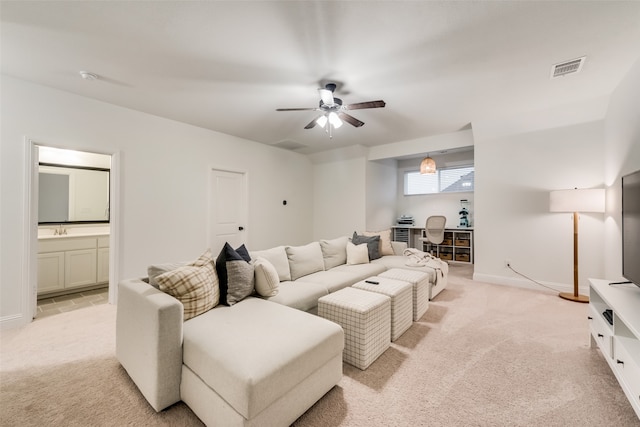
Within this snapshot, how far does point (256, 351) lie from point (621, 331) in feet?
7.56

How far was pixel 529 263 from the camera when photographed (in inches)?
158

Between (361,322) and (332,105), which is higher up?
(332,105)

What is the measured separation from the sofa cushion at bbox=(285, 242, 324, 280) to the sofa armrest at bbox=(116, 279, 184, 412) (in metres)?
1.51

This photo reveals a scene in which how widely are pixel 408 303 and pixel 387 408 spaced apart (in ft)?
3.93

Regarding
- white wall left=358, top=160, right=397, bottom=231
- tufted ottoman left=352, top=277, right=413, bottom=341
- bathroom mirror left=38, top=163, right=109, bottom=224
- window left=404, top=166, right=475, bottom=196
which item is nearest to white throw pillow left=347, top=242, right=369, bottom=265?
tufted ottoman left=352, top=277, right=413, bottom=341

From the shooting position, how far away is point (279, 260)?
2.90 m

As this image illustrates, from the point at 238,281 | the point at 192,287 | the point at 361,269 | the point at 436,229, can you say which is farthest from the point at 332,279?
the point at 436,229

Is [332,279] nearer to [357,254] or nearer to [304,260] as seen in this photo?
[304,260]

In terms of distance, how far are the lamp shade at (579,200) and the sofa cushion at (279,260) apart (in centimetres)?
351

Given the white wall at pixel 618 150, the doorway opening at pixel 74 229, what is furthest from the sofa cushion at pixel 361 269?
the doorway opening at pixel 74 229

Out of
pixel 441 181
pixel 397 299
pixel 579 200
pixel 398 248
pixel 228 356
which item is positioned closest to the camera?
pixel 228 356

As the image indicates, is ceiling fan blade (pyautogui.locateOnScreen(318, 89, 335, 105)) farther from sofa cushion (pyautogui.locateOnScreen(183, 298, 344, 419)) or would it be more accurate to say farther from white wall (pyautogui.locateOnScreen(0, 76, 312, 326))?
white wall (pyautogui.locateOnScreen(0, 76, 312, 326))

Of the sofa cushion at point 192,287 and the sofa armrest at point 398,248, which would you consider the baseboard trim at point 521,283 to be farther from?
the sofa cushion at point 192,287

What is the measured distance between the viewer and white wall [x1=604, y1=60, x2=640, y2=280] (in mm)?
2514
